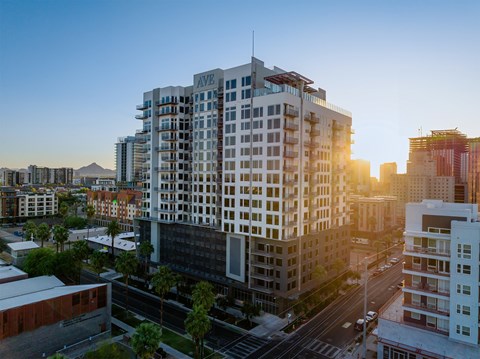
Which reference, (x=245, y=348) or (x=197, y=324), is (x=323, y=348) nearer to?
(x=245, y=348)

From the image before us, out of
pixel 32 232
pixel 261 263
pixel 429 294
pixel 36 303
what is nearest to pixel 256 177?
pixel 261 263

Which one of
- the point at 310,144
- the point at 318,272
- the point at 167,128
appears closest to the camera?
the point at 318,272

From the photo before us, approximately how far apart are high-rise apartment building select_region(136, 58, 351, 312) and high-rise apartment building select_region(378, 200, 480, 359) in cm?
2472

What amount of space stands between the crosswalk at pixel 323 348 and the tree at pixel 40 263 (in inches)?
2422

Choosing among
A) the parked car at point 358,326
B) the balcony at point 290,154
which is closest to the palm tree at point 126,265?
the balcony at point 290,154

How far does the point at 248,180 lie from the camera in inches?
3036

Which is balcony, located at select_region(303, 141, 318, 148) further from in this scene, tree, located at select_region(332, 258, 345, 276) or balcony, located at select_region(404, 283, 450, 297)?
balcony, located at select_region(404, 283, 450, 297)

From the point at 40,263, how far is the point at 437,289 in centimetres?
8388

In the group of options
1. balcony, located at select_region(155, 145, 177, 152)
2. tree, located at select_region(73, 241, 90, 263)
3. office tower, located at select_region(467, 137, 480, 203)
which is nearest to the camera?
tree, located at select_region(73, 241, 90, 263)

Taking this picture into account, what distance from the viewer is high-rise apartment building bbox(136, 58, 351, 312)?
73438 mm

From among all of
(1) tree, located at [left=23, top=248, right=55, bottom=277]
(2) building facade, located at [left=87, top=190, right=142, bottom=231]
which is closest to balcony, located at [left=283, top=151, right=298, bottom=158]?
(1) tree, located at [left=23, top=248, right=55, bottom=277]

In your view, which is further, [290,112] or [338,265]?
[338,265]

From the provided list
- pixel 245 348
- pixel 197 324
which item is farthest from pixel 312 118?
pixel 197 324

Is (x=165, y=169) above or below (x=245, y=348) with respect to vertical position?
above
